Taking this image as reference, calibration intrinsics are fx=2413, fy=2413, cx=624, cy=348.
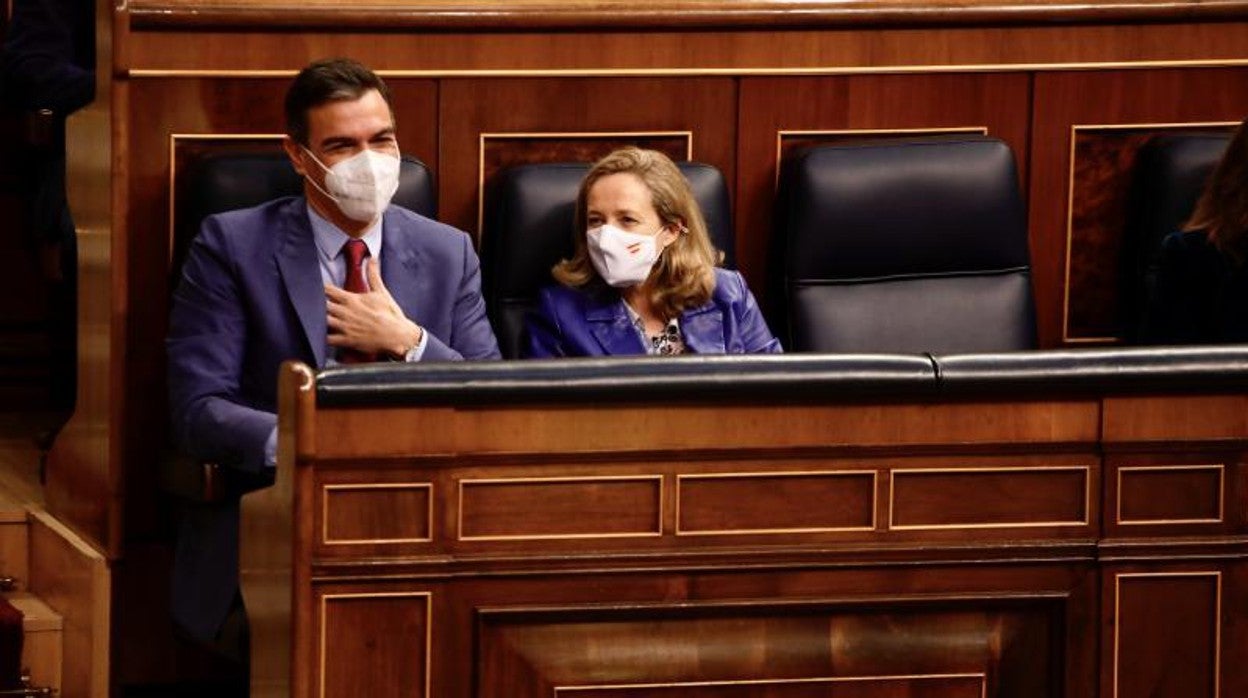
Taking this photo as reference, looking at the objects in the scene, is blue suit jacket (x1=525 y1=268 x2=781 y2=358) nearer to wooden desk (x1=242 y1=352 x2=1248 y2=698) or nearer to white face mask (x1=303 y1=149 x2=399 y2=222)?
white face mask (x1=303 y1=149 x2=399 y2=222)

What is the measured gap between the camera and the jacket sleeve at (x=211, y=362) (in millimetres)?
1989

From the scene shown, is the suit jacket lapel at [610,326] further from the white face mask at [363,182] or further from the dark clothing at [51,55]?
the dark clothing at [51,55]

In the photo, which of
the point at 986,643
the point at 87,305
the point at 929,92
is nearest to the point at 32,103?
the point at 87,305

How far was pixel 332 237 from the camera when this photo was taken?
6.97ft

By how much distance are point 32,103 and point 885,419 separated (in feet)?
4.01

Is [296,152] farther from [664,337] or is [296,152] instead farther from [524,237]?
[664,337]

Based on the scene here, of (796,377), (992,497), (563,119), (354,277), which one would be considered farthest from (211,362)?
(992,497)

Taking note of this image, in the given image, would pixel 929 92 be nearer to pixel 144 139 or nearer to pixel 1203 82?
pixel 1203 82

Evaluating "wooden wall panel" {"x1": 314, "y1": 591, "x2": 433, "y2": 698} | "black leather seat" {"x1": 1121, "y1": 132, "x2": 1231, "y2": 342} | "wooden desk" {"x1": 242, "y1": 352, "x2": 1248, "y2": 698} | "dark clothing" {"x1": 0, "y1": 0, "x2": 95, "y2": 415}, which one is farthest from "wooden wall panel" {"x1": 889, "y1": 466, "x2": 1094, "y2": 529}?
"dark clothing" {"x1": 0, "y1": 0, "x2": 95, "y2": 415}

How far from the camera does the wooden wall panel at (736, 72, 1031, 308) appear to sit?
242 cm

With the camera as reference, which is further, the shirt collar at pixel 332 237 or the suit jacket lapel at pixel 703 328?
the suit jacket lapel at pixel 703 328

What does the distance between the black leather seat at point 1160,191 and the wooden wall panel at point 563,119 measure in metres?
0.44

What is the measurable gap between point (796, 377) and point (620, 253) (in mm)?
521

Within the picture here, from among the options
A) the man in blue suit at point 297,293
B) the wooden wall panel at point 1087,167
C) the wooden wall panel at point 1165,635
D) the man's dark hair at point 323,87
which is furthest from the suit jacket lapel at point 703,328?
the wooden wall panel at point 1165,635
